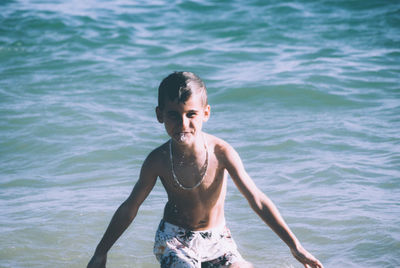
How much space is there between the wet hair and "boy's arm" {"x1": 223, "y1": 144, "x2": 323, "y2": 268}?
39 cm

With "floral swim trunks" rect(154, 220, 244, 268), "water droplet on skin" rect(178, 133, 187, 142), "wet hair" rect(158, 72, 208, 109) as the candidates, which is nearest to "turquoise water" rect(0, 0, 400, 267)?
"floral swim trunks" rect(154, 220, 244, 268)

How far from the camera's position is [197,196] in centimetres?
307

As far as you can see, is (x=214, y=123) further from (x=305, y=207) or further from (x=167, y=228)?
(x=167, y=228)

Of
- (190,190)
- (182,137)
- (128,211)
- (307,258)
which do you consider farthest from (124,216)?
(307,258)

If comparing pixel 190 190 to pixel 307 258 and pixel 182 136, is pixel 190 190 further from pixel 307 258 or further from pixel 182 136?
pixel 307 258

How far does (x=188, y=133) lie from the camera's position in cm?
293

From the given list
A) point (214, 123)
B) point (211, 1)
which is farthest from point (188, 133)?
point (211, 1)

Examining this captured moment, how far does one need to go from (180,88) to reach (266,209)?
0.74m

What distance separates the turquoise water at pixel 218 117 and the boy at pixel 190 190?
2.92 feet

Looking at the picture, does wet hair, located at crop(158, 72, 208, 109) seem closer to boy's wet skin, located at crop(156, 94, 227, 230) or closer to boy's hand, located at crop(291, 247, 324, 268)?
boy's wet skin, located at crop(156, 94, 227, 230)

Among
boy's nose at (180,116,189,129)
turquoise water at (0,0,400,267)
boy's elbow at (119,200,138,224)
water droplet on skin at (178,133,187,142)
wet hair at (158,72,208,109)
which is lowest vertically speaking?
turquoise water at (0,0,400,267)

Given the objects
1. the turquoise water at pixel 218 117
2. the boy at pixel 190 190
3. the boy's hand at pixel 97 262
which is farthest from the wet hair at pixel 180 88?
the turquoise water at pixel 218 117

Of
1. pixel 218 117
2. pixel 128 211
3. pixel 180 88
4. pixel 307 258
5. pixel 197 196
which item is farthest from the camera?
pixel 218 117

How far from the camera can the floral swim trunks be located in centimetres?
290
